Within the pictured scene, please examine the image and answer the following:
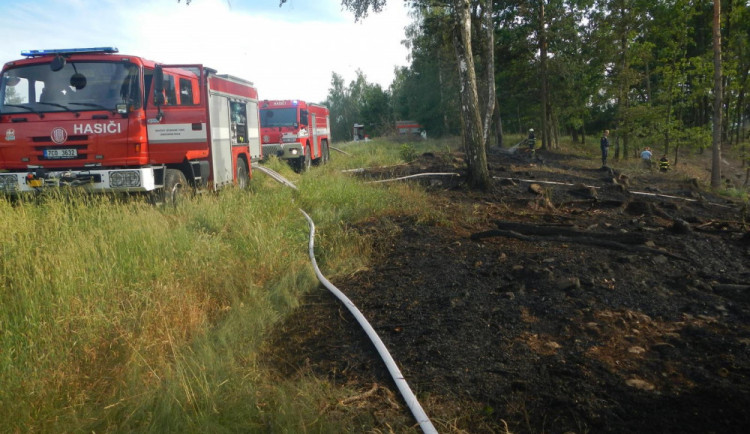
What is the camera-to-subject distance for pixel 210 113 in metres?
10.3

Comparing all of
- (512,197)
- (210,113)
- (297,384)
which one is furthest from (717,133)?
(297,384)

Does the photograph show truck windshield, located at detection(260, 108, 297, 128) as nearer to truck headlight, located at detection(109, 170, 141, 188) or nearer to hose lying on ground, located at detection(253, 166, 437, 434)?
truck headlight, located at detection(109, 170, 141, 188)

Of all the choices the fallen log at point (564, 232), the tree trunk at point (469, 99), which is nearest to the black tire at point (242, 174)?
the tree trunk at point (469, 99)

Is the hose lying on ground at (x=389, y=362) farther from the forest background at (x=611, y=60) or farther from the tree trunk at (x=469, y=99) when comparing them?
the forest background at (x=611, y=60)

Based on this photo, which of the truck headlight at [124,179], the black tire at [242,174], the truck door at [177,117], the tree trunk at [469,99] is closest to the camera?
the truck headlight at [124,179]

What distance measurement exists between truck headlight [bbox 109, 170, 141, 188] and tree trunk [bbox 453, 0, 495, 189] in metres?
6.69

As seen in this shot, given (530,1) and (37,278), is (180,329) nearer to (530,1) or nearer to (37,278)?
(37,278)

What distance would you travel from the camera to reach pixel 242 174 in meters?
12.8

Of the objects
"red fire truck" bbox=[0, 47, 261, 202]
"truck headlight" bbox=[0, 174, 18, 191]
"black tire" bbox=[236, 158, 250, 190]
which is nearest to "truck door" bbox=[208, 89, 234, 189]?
"black tire" bbox=[236, 158, 250, 190]

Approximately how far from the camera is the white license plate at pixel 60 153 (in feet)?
28.2

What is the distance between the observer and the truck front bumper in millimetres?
8312

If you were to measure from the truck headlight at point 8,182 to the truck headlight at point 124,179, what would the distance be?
1.47 m

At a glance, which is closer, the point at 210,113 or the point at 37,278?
the point at 37,278

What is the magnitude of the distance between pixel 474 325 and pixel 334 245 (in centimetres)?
313
